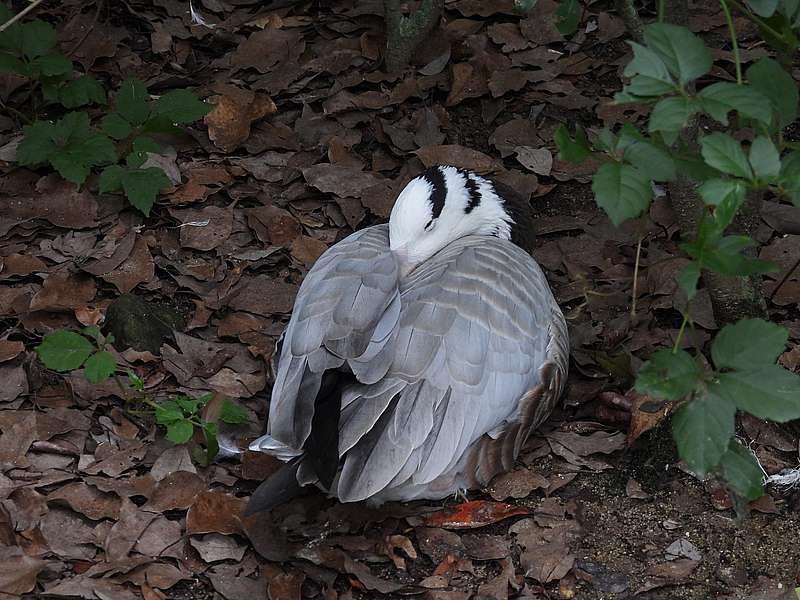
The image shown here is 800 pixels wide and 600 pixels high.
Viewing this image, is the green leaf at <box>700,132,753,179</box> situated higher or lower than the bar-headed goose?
higher

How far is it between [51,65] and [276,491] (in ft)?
9.84

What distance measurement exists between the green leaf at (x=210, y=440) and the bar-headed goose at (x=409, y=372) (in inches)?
12.4

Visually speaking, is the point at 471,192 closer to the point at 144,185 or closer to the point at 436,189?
the point at 436,189

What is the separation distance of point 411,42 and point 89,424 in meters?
3.01

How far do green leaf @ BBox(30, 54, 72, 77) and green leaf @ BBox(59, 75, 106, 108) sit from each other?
0.19 m

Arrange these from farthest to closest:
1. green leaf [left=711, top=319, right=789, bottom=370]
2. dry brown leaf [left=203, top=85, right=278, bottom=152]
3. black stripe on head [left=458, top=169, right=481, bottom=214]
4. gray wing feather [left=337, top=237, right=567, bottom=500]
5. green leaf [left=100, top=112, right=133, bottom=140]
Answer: dry brown leaf [left=203, top=85, right=278, bottom=152] → green leaf [left=100, top=112, right=133, bottom=140] → black stripe on head [left=458, top=169, right=481, bottom=214] → gray wing feather [left=337, top=237, right=567, bottom=500] → green leaf [left=711, top=319, right=789, bottom=370]

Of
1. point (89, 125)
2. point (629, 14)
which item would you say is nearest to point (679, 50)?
point (629, 14)

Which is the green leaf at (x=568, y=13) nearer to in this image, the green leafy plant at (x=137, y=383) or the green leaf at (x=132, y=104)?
the green leafy plant at (x=137, y=383)

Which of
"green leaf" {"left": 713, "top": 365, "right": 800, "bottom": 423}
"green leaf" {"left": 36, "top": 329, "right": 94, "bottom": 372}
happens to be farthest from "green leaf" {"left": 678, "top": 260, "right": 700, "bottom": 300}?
"green leaf" {"left": 36, "top": 329, "right": 94, "bottom": 372}

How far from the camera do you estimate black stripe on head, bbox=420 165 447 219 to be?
15.8 feet

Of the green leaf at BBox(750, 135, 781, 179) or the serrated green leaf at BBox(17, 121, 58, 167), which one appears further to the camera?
the serrated green leaf at BBox(17, 121, 58, 167)

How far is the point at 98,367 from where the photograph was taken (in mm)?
4062

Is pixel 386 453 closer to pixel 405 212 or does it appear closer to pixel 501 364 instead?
pixel 501 364

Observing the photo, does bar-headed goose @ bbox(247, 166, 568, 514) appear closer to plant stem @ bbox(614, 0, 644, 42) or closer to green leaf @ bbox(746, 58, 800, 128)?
plant stem @ bbox(614, 0, 644, 42)
